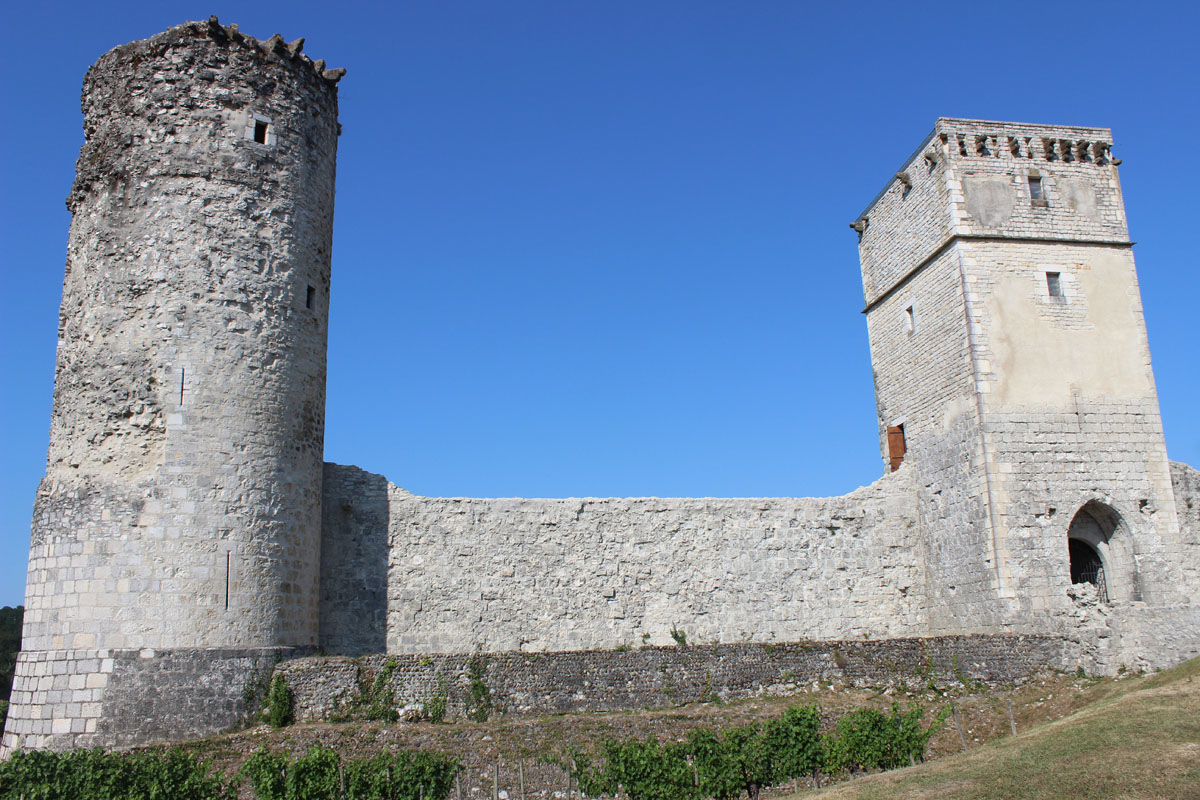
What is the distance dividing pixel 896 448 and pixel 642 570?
18.5 feet

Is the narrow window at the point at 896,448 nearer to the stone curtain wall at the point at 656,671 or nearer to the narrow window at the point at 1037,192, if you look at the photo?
the stone curtain wall at the point at 656,671

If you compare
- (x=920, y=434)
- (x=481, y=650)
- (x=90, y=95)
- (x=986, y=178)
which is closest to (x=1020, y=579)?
(x=920, y=434)

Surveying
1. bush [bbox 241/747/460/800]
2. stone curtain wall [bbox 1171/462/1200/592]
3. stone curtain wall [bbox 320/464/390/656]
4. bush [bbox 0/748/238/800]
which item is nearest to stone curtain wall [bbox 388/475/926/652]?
stone curtain wall [bbox 320/464/390/656]

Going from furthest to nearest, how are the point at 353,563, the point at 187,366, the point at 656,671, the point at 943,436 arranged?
the point at 943,436 < the point at 353,563 < the point at 656,671 < the point at 187,366

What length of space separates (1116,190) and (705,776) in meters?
13.0

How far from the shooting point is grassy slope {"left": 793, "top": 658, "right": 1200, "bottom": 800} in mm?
8727

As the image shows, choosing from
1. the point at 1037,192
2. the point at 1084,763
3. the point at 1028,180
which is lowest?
the point at 1084,763

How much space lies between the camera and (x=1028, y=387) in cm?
1570

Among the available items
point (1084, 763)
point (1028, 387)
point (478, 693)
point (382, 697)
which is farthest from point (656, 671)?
point (1028, 387)

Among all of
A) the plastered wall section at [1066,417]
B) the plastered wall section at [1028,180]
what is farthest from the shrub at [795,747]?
the plastered wall section at [1028,180]

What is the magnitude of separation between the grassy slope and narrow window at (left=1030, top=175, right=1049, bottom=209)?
8.45 meters

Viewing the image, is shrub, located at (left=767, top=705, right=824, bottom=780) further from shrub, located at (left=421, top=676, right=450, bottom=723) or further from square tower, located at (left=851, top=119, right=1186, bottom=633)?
square tower, located at (left=851, top=119, right=1186, bottom=633)

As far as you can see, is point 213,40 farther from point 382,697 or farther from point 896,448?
point 896,448

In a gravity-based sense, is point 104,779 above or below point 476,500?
below
